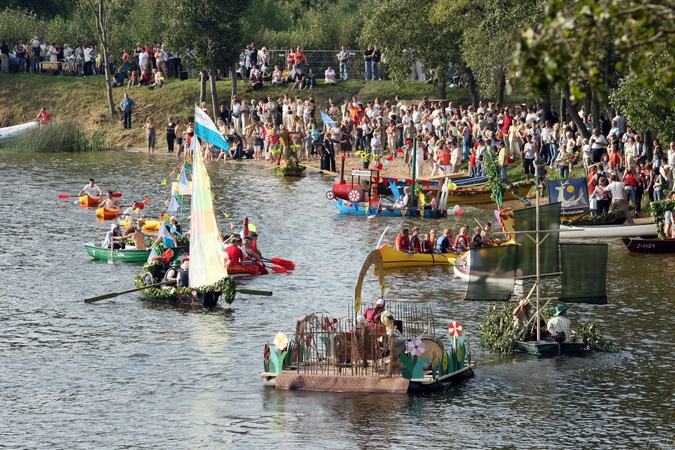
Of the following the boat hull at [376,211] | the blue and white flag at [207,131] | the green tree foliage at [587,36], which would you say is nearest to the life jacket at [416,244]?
the blue and white flag at [207,131]

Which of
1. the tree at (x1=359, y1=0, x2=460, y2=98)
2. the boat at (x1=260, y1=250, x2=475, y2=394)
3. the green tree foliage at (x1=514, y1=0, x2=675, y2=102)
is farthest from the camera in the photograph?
the tree at (x1=359, y1=0, x2=460, y2=98)

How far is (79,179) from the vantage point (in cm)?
5916

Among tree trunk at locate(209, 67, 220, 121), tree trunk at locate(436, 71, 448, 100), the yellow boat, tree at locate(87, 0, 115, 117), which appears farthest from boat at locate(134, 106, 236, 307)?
tree at locate(87, 0, 115, 117)

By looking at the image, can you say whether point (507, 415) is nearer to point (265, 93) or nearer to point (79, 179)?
point (79, 179)

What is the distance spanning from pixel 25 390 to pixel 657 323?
52.8ft

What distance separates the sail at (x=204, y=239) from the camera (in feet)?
103

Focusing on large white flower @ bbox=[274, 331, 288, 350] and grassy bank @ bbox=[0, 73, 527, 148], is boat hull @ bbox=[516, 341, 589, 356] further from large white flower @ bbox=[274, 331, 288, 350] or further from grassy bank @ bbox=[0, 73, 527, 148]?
grassy bank @ bbox=[0, 73, 527, 148]

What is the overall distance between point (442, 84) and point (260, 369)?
42.3 meters

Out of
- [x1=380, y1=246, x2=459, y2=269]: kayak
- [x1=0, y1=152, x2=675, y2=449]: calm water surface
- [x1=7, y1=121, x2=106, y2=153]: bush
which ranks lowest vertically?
[x1=0, y1=152, x2=675, y2=449]: calm water surface

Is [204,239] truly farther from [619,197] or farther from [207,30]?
[207,30]

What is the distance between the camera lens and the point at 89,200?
5141cm

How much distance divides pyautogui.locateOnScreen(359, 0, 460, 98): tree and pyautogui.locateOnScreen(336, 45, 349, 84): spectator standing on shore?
25.7 feet

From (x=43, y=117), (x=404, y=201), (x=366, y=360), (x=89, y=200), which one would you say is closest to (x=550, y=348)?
(x=366, y=360)

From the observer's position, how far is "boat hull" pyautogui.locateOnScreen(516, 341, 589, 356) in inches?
1056
